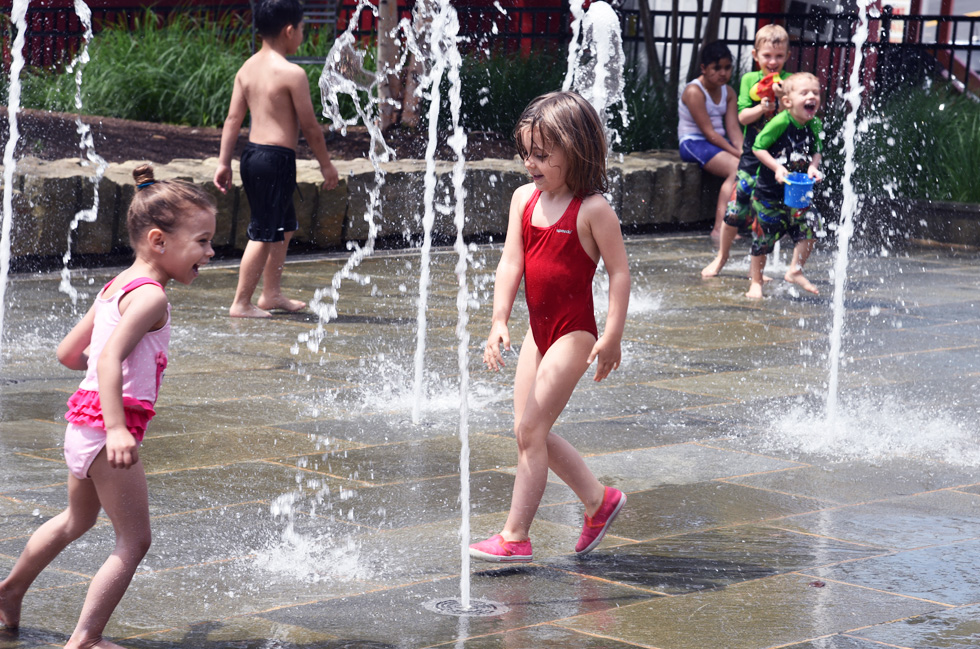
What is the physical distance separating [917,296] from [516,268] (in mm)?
6238

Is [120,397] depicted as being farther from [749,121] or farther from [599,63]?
[599,63]

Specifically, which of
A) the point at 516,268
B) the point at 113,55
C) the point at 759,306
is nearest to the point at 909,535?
the point at 516,268

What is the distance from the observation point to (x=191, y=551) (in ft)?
13.2

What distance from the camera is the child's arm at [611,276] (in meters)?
3.97

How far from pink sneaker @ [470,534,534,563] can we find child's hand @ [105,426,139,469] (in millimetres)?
1228

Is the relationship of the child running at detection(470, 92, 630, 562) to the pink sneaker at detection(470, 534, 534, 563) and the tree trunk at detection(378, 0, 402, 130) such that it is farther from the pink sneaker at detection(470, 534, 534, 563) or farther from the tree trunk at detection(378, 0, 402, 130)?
the tree trunk at detection(378, 0, 402, 130)

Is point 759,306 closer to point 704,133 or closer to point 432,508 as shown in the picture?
point 704,133

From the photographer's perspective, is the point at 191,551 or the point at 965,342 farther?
the point at 965,342

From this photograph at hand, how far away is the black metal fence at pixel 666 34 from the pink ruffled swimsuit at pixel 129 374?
1189 cm

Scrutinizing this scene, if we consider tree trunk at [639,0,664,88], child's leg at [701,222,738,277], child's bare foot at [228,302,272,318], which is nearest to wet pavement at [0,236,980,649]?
child's bare foot at [228,302,272,318]

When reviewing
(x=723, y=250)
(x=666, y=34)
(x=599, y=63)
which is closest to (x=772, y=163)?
(x=723, y=250)

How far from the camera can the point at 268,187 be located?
820 centimetres

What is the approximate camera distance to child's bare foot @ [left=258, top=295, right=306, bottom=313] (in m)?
8.29

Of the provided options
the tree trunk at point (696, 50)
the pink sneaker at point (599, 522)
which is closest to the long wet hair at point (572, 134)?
the pink sneaker at point (599, 522)
